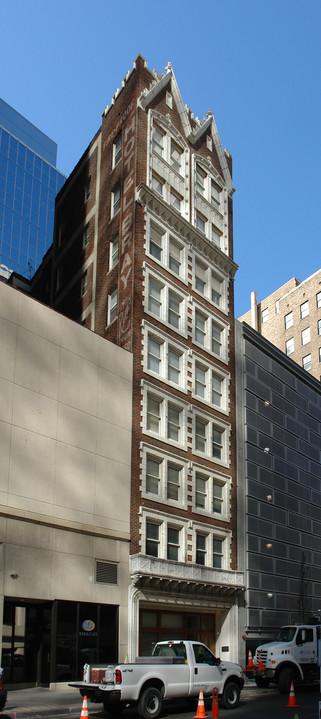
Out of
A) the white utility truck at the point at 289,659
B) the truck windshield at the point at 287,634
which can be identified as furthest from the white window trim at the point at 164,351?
the white utility truck at the point at 289,659

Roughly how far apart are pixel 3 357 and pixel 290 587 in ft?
85.1

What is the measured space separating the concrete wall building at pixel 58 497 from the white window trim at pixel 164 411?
2.07m

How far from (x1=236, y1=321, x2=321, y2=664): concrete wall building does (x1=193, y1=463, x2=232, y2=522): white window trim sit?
57.5 inches

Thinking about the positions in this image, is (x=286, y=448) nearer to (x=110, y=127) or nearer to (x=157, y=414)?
(x=157, y=414)

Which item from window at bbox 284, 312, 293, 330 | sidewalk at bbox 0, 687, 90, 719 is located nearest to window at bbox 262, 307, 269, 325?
window at bbox 284, 312, 293, 330

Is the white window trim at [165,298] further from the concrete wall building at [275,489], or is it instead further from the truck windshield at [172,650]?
the truck windshield at [172,650]

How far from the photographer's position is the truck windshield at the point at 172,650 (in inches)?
831

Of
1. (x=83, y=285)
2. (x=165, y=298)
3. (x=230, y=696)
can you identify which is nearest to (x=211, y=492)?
(x=165, y=298)

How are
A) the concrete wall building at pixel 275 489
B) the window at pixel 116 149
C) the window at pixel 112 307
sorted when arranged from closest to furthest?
the window at pixel 112 307, the concrete wall building at pixel 275 489, the window at pixel 116 149

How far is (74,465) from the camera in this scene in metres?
29.3

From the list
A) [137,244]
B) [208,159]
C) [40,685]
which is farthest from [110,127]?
[40,685]

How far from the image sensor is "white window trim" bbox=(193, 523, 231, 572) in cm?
3612

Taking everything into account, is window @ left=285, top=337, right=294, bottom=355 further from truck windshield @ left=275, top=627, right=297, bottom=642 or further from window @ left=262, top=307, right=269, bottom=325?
truck windshield @ left=275, top=627, right=297, bottom=642

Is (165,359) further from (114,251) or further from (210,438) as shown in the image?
(114,251)
